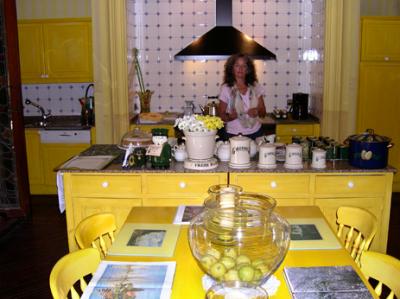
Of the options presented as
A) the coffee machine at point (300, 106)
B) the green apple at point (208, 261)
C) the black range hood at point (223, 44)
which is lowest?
the green apple at point (208, 261)

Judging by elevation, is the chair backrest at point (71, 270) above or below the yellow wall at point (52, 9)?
below

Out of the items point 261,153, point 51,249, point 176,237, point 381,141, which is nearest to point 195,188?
point 261,153

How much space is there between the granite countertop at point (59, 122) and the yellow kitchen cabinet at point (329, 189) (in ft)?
9.16

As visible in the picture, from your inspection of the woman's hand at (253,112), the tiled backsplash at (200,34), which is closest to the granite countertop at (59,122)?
the tiled backsplash at (200,34)

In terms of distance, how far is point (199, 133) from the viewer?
336cm

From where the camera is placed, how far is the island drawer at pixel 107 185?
136 inches

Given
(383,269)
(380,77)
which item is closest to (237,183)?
(383,269)

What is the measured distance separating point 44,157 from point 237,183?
9.92ft

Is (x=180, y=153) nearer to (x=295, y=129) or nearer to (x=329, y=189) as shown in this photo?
(x=329, y=189)

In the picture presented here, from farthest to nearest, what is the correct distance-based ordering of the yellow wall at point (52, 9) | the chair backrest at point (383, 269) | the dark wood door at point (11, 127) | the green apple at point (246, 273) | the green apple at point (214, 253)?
the yellow wall at point (52, 9) → the dark wood door at point (11, 127) → the chair backrest at point (383, 269) → the green apple at point (214, 253) → the green apple at point (246, 273)

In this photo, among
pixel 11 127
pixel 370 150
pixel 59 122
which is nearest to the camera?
pixel 370 150

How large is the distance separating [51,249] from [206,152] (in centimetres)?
173

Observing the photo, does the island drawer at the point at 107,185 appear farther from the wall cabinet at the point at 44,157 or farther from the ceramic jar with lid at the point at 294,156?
the wall cabinet at the point at 44,157

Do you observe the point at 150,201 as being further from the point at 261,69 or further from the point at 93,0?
the point at 261,69
